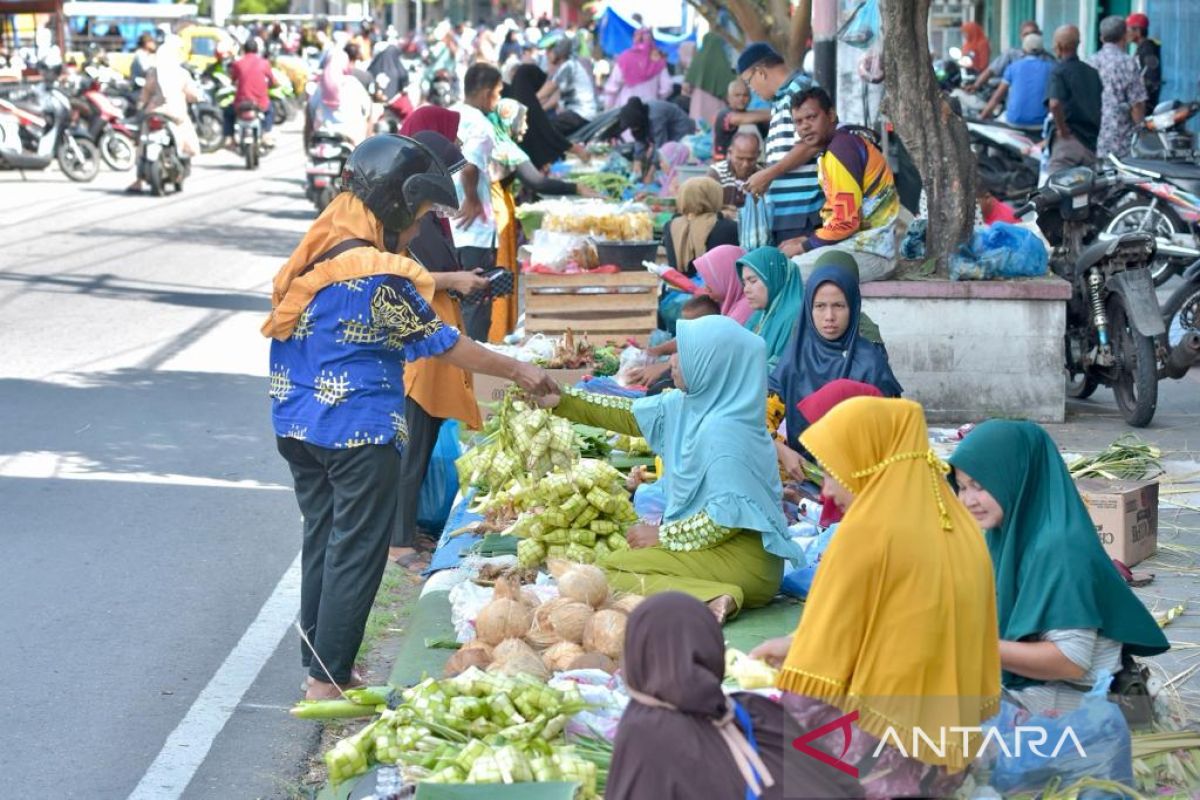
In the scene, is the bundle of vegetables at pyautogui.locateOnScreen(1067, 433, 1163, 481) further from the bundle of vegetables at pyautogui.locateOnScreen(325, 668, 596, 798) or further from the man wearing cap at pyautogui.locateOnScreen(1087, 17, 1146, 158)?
the man wearing cap at pyautogui.locateOnScreen(1087, 17, 1146, 158)

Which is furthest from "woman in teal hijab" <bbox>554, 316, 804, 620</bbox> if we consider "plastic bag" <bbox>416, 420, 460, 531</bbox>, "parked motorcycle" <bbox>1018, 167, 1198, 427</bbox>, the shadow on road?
"parked motorcycle" <bbox>1018, 167, 1198, 427</bbox>

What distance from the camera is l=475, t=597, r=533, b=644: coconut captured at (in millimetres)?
5504

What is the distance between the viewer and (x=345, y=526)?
18.2 feet

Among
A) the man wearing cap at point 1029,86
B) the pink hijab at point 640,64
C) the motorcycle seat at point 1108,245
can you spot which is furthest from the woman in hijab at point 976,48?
the motorcycle seat at point 1108,245

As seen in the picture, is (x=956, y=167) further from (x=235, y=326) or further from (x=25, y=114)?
(x=25, y=114)

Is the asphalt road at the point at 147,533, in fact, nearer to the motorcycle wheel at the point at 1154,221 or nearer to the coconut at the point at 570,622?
the coconut at the point at 570,622

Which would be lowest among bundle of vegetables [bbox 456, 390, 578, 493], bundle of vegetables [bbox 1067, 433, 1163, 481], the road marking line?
the road marking line

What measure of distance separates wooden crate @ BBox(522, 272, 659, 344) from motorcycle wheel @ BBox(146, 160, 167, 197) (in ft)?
44.8

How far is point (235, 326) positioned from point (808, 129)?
18.3 ft

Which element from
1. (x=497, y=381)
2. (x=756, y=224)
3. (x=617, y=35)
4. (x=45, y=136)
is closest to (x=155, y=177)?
(x=45, y=136)

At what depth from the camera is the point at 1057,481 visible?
426 cm

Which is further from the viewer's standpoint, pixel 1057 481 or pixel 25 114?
pixel 25 114

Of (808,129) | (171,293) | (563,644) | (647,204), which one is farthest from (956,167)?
(171,293)

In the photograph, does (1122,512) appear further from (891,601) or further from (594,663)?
(891,601)
